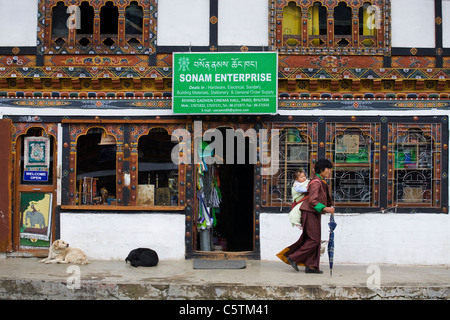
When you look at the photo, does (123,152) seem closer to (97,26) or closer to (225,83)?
(225,83)

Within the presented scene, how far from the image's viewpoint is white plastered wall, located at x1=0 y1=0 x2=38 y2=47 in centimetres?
1084

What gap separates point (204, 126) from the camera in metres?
10.7

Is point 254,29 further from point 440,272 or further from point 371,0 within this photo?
point 440,272

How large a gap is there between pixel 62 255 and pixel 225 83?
14.1 ft

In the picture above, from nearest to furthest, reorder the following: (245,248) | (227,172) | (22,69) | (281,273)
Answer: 1. (281,273)
2. (22,69)
3. (245,248)
4. (227,172)

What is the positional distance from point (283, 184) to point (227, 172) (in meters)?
2.77

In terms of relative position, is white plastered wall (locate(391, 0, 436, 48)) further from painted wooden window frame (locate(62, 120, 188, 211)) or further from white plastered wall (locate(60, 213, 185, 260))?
white plastered wall (locate(60, 213, 185, 260))

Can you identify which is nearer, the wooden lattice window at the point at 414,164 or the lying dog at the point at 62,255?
the lying dog at the point at 62,255

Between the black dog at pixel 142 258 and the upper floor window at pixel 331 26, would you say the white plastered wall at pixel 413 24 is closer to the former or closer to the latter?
the upper floor window at pixel 331 26

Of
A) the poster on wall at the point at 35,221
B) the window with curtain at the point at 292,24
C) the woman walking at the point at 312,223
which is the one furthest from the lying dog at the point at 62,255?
the window with curtain at the point at 292,24

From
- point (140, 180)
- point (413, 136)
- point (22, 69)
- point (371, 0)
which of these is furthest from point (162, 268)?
point (371, 0)

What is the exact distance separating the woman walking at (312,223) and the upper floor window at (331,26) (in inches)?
114

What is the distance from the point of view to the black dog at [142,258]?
9.84 metres

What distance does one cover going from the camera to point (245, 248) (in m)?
12.3
